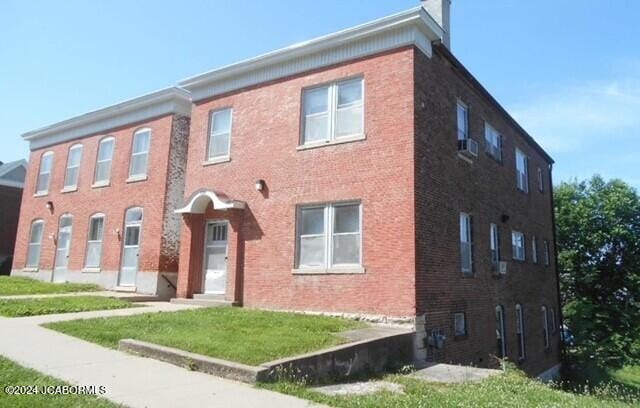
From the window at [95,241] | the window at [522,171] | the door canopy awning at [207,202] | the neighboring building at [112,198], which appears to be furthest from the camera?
the window at [522,171]

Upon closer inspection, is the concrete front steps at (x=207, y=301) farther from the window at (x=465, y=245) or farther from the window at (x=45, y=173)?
the window at (x=45, y=173)

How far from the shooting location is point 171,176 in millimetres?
17484

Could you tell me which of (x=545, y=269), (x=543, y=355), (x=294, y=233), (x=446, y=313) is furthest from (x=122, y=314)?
(x=545, y=269)

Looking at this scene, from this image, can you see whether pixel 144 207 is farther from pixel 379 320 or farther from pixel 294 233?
pixel 379 320

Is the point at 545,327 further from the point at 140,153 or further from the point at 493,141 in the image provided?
the point at 140,153

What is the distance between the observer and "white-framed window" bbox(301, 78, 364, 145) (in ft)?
41.5

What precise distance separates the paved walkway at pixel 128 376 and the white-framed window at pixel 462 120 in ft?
34.7

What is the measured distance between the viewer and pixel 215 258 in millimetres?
15008

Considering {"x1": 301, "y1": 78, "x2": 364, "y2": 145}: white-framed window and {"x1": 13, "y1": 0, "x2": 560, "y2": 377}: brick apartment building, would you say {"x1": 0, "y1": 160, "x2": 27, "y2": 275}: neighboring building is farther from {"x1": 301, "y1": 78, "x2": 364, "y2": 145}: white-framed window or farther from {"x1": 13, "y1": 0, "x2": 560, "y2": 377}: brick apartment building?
{"x1": 301, "y1": 78, "x2": 364, "y2": 145}: white-framed window

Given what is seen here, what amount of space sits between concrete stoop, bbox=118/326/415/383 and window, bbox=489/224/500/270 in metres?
7.04

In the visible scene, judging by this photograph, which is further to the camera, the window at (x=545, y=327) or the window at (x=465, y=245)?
the window at (x=545, y=327)

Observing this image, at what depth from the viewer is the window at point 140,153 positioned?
18.5m

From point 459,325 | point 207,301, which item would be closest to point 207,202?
point 207,301

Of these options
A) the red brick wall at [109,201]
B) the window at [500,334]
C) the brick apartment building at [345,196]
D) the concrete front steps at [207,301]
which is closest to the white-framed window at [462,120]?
the brick apartment building at [345,196]
